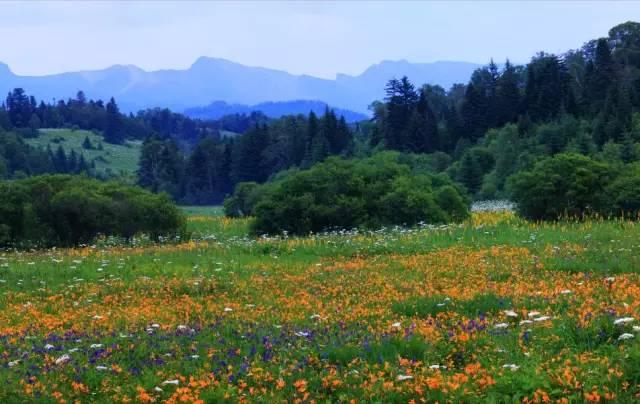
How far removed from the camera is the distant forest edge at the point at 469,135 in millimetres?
64250

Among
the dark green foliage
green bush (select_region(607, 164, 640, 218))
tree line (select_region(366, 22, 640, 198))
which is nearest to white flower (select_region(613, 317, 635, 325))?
green bush (select_region(607, 164, 640, 218))

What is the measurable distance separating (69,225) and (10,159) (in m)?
112

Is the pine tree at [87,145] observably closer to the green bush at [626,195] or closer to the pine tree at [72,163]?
the pine tree at [72,163]

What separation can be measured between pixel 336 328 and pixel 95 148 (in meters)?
174

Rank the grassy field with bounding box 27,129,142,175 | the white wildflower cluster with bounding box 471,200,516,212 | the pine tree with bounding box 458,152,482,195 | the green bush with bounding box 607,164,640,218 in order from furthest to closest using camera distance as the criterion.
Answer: the grassy field with bounding box 27,129,142,175 < the pine tree with bounding box 458,152,482,195 < the white wildflower cluster with bounding box 471,200,516,212 < the green bush with bounding box 607,164,640,218

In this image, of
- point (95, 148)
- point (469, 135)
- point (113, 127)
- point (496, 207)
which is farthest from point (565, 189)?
point (113, 127)

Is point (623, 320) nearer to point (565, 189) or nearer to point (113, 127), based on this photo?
point (565, 189)

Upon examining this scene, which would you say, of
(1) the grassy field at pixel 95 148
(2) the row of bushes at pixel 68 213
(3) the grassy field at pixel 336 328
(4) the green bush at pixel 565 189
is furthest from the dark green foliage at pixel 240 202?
(1) the grassy field at pixel 95 148

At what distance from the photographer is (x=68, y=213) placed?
1028 inches

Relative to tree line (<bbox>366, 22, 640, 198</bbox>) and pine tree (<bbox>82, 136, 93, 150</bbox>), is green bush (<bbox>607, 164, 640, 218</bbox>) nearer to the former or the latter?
tree line (<bbox>366, 22, 640, 198</bbox>)

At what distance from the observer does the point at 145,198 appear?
2841 centimetres

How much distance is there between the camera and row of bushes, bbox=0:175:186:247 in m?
26.0

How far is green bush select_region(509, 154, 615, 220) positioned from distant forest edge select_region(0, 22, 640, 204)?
313cm

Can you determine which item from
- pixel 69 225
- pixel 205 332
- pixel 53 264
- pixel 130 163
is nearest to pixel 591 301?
pixel 205 332
